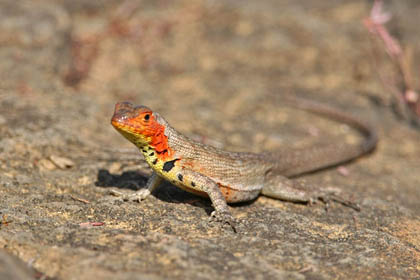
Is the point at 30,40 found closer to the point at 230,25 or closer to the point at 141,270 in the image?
the point at 230,25

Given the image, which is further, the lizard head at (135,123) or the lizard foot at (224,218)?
the lizard foot at (224,218)

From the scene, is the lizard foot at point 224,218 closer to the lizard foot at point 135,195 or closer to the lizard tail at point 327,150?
the lizard foot at point 135,195

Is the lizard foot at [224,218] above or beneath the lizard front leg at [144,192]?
beneath

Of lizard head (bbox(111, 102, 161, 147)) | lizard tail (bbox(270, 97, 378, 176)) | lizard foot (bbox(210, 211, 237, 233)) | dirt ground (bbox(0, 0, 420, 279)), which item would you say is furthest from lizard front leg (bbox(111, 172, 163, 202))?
lizard tail (bbox(270, 97, 378, 176))

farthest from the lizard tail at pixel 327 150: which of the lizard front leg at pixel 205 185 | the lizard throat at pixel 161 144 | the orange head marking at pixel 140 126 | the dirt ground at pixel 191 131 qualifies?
the orange head marking at pixel 140 126

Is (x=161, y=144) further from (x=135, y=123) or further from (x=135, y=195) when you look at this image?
(x=135, y=195)

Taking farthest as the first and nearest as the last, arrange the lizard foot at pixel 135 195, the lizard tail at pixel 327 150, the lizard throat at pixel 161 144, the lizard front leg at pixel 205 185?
1. the lizard tail at pixel 327 150
2. the lizard foot at pixel 135 195
3. the lizard front leg at pixel 205 185
4. the lizard throat at pixel 161 144
